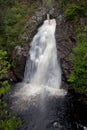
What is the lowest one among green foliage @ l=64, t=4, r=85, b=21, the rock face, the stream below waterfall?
the stream below waterfall

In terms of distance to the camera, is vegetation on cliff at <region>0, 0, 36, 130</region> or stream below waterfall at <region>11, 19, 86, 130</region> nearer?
stream below waterfall at <region>11, 19, 86, 130</region>

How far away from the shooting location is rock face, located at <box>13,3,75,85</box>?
56.0ft

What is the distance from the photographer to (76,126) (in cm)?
1261

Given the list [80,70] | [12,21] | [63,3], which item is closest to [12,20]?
[12,21]

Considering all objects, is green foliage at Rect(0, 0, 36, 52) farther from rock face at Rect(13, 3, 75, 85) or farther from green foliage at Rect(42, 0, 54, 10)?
green foliage at Rect(42, 0, 54, 10)

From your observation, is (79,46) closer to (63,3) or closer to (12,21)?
(63,3)

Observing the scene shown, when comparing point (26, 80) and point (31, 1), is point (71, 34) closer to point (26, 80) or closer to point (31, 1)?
point (26, 80)

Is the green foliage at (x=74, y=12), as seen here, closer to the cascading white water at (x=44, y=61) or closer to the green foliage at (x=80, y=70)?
the cascading white water at (x=44, y=61)

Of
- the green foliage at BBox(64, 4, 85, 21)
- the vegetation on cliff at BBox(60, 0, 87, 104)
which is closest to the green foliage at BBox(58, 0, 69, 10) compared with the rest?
the vegetation on cliff at BBox(60, 0, 87, 104)

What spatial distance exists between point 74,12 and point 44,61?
14.5 feet

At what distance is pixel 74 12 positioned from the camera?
1836cm

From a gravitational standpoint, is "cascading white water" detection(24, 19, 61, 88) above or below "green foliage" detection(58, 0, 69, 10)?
below

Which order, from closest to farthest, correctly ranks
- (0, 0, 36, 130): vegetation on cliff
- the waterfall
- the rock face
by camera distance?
the waterfall
the rock face
(0, 0, 36, 130): vegetation on cliff

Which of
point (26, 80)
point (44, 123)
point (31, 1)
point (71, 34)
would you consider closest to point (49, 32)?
point (71, 34)
